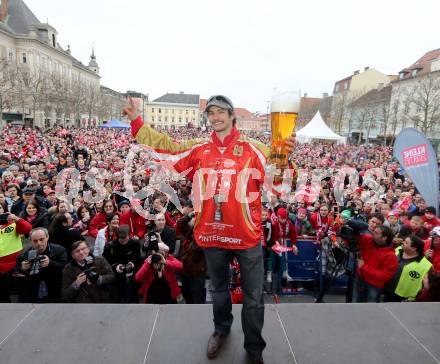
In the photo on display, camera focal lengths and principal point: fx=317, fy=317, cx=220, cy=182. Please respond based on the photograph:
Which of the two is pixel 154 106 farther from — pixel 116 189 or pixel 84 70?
pixel 116 189

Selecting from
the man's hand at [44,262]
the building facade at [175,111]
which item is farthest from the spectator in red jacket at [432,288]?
the building facade at [175,111]

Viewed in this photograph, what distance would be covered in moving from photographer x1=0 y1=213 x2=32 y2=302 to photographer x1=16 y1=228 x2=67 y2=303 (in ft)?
1.06

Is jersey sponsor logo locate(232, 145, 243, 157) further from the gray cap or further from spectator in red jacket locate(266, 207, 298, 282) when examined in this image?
spectator in red jacket locate(266, 207, 298, 282)

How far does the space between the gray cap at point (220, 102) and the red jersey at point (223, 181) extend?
0.21m

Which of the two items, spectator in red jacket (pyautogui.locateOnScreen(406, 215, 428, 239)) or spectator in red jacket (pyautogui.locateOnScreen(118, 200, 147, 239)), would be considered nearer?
spectator in red jacket (pyautogui.locateOnScreen(406, 215, 428, 239))

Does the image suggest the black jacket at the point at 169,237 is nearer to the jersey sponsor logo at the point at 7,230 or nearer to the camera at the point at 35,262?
the camera at the point at 35,262

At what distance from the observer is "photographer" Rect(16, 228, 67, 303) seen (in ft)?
13.1

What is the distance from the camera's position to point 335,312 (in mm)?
3129

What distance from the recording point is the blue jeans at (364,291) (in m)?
4.27

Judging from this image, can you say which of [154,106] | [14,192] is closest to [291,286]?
[14,192]

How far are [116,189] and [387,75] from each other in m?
67.6

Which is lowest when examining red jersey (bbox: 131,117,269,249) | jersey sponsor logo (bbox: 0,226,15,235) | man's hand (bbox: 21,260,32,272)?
man's hand (bbox: 21,260,32,272)

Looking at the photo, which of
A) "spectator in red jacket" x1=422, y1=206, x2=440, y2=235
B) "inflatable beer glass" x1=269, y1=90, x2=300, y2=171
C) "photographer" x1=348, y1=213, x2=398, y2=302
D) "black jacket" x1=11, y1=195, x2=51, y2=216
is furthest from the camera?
"black jacket" x1=11, y1=195, x2=51, y2=216

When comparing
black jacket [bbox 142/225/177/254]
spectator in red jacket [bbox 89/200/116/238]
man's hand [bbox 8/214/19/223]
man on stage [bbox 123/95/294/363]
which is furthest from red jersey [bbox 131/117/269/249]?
spectator in red jacket [bbox 89/200/116/238]
